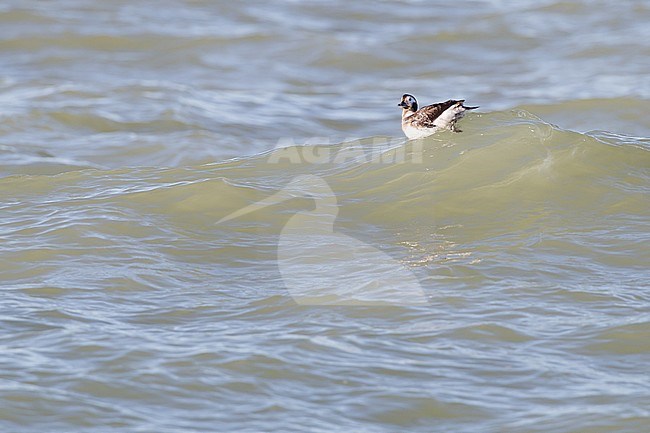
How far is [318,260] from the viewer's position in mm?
6207

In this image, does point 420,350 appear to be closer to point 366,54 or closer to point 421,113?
point 421,113

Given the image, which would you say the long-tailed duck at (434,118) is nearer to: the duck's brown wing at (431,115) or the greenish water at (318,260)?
the duck's brown wing at (431,115)

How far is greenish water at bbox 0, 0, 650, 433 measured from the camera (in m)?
4.45

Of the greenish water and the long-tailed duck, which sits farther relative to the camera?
the long-tailed duck

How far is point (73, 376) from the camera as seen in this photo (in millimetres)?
4637

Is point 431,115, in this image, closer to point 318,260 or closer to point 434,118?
point 434,118

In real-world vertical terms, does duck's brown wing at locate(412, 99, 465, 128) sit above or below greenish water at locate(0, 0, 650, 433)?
above

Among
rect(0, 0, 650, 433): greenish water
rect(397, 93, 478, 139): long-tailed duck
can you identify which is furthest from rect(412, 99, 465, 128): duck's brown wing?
rect(0, 0, 650, 433): greenish water

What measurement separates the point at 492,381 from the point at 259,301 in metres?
1.48

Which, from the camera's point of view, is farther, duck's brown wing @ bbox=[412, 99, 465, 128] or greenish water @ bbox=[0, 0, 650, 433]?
duck's brown wing @ bbox=[412, 99, 465, 128]

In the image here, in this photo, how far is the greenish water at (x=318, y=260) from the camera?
Result: 4453 mm

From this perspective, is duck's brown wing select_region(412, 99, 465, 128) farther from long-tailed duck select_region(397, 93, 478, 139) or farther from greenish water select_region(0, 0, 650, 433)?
greenish water select_region(0, 0, 650, 433)

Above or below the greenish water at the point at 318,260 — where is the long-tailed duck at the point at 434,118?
above

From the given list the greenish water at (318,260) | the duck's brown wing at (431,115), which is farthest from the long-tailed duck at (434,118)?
the greenish water at (318,260)
